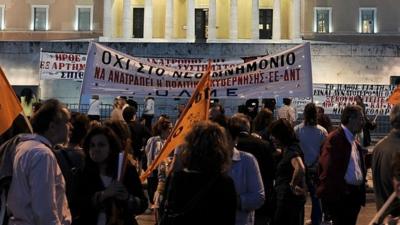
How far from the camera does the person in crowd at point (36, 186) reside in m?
4.51

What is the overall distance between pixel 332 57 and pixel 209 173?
38054mm

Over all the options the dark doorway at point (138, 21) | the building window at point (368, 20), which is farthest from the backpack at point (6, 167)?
the dark doorway at point (138, 21)

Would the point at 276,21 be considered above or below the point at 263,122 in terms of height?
above

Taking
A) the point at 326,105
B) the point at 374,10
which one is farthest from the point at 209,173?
the point at 374,10

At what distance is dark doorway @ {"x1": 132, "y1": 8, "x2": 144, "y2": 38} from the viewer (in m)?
56.8

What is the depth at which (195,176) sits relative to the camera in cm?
440

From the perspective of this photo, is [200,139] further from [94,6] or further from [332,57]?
[94,6]

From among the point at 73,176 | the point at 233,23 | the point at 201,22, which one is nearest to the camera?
the point at 73,176

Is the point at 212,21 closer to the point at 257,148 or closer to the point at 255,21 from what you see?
the point at 255,21

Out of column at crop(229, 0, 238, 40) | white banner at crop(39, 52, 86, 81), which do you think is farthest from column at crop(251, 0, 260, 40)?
white banner at crop(39, 52, 86, 81)

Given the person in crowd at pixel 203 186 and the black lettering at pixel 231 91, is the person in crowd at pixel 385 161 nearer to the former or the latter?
the person in crowd at pixel 203 186

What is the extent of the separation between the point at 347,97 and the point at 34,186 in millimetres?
23430

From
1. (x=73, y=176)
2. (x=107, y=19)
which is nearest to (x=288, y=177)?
(x=73, y=176)

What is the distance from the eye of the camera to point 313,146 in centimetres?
1009
